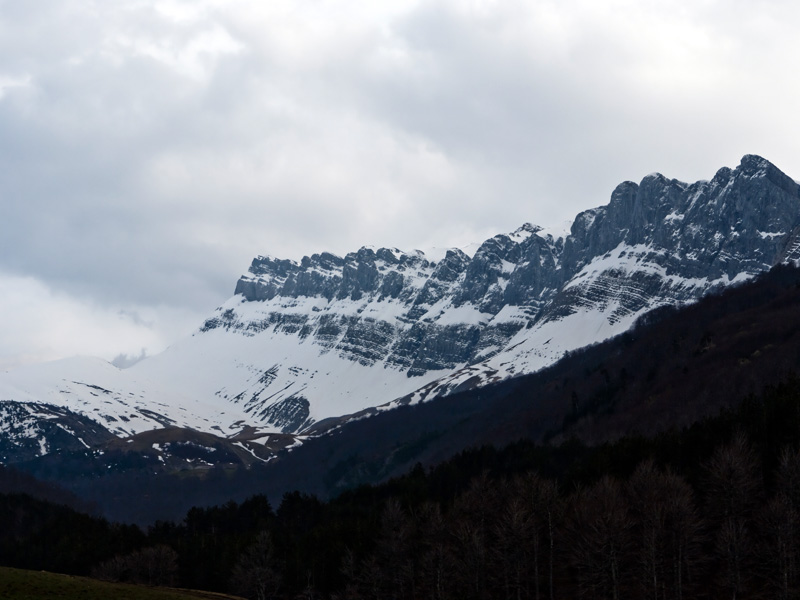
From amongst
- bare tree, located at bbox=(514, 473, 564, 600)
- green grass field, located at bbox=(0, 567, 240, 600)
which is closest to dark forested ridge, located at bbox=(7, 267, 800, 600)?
bare tree, located at bbox=(514, 473, 564, 600)

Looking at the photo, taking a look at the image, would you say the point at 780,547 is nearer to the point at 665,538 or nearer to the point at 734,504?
the point at 665,538

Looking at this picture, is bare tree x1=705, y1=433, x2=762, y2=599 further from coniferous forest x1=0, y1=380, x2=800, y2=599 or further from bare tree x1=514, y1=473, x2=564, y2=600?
bare tree x1=514, y1=473, x2=564, y2=600

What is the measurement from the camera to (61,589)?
96000 mm

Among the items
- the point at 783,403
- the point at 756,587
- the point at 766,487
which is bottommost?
the point at 756,587

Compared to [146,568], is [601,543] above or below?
above

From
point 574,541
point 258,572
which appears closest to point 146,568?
point 258,572

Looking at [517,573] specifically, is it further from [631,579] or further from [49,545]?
[49,545]

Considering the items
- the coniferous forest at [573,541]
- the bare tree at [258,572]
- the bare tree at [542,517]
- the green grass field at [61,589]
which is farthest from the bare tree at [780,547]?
the bare tree at [258,572]

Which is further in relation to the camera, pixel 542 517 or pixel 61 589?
pixel 542 517

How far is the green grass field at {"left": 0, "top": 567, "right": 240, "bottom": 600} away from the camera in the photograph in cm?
9250

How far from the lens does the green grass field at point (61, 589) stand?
92500mm

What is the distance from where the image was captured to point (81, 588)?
322 feet

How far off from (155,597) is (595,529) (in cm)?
4525

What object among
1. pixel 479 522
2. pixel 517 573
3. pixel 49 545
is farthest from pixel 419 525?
pixel 49 545
